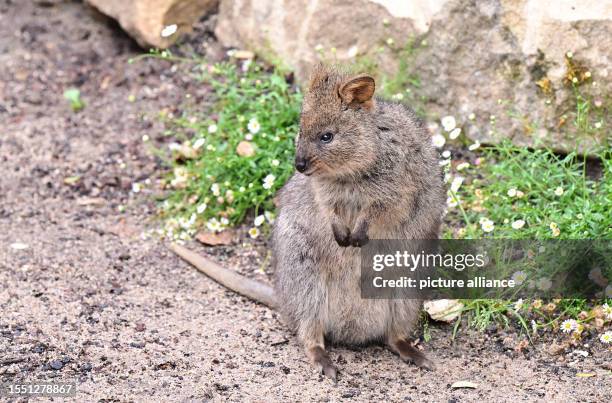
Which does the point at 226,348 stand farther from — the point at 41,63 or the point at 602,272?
the point at 41,63

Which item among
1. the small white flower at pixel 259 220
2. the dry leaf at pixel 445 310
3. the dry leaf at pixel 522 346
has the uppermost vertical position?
the dry leaf at pixel 522 346

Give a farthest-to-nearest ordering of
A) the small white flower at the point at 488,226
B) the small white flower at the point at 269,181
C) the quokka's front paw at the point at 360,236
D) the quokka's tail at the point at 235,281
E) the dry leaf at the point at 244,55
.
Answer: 1. the dry leaf at the point at 244,55
2. the small white flower at the point at 269,181
3. the quokka's tail at the point at 235,281
4. the small white flower at the point at 488,226
5. the quokka's front paw at the point at 360,236

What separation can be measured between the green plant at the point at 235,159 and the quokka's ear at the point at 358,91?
4.40 feet

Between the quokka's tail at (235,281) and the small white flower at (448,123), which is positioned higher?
the small white flower at (448,123)

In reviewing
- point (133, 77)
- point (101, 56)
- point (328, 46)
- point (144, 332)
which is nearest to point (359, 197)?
point (144, 332)

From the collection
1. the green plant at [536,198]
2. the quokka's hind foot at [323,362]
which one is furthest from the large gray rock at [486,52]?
the quokka's hind foot at [323,362]

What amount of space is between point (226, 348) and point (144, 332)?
0.50m

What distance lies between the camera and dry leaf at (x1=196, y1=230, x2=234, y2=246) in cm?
629

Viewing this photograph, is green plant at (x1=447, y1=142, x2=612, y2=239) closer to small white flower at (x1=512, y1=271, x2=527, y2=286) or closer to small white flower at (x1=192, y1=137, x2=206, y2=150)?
small white flower at (x1=512, y1=271, x2=527, y2=286)

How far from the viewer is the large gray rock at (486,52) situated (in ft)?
19.5

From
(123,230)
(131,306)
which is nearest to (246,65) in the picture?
(123,230)

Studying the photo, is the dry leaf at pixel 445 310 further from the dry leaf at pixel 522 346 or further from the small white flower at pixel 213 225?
the small white flower at pixel 213 225

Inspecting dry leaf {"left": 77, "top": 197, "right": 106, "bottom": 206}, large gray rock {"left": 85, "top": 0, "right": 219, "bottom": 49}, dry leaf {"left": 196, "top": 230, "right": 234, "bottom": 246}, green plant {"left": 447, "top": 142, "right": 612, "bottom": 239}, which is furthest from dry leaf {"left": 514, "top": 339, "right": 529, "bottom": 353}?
large gray rock {"left": 85, "top": 0, "right": 219, "bottom": 49}

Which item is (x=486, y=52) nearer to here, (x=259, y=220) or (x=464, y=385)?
(x=259, y=220)
